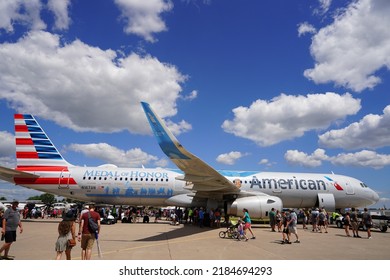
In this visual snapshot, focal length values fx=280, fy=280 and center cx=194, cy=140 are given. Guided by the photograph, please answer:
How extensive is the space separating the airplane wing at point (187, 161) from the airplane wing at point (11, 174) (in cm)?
1251

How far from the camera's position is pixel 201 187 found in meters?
17.6

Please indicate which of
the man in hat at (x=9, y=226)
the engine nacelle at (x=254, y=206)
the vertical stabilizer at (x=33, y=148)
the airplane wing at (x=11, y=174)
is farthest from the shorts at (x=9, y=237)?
the vertical stabilizer at (x=33, y=148)

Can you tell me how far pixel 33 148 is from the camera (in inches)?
864

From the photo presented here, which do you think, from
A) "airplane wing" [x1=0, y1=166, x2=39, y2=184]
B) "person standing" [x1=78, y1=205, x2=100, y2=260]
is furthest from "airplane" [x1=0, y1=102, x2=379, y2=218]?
"person standing" [x1=78, y1=205, x2=100, y2=260]

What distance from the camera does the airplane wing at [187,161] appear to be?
42.0ft

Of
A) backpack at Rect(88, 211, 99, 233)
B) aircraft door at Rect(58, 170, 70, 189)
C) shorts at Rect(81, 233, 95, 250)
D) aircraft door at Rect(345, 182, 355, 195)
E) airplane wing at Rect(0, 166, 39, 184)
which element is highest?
airplane wing at Rect(0, 166, 39, 184)

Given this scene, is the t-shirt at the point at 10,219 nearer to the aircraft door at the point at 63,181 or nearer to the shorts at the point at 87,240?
the shorts at the point at 87,240

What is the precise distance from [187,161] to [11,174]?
47.0 feet

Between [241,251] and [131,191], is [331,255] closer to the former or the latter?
[241,251]

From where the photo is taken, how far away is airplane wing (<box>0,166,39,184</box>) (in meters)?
19.8

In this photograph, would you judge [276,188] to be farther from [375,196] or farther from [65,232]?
[65,232]

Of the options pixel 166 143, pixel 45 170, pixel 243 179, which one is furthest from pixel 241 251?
pixel 45 170

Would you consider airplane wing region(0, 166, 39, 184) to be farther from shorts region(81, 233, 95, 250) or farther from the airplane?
shorts region(81, 233, 95, 250)

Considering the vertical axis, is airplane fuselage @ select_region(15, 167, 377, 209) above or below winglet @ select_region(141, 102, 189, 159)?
below
